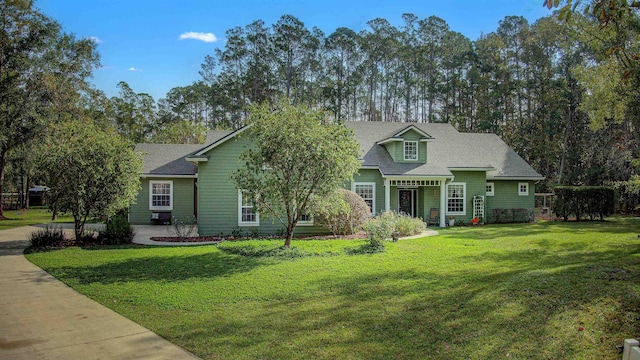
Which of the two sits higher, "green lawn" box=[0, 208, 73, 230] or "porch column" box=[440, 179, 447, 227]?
"porch column" box=[440, 179, 447, 227]

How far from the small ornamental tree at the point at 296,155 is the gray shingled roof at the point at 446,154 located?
847 centimetres

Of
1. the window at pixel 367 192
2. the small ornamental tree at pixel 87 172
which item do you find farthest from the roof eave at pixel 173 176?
the window at pixel 367 192

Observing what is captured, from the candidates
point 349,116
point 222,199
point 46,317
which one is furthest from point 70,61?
point 46,317

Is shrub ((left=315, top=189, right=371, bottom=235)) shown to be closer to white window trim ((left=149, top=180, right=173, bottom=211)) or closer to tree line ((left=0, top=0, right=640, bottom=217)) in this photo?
white window trim ((left=149, top=180, right=173, bottom=211))

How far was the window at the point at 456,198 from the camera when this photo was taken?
21.9 metres

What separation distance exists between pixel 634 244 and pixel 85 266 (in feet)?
50.7

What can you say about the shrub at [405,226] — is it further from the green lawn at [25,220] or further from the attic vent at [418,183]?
the green lawn at [25,220]

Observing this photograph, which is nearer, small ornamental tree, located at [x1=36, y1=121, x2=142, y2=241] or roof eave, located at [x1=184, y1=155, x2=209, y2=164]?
small ornamental tree, located at [x1=36, y1=121, x2=142, y2=241]

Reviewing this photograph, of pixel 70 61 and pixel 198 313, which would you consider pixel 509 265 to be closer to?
pixel 198 313

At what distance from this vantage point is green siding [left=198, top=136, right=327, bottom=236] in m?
17.1

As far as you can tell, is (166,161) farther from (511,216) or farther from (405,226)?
(511,216)

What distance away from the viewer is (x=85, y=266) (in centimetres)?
1062

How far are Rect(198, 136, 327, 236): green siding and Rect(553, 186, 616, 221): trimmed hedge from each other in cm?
1647

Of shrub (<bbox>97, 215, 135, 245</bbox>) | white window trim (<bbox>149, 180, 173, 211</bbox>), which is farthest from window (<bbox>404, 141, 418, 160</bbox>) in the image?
shrub (<bbox>97, 215, 135, 245</bbox>)
